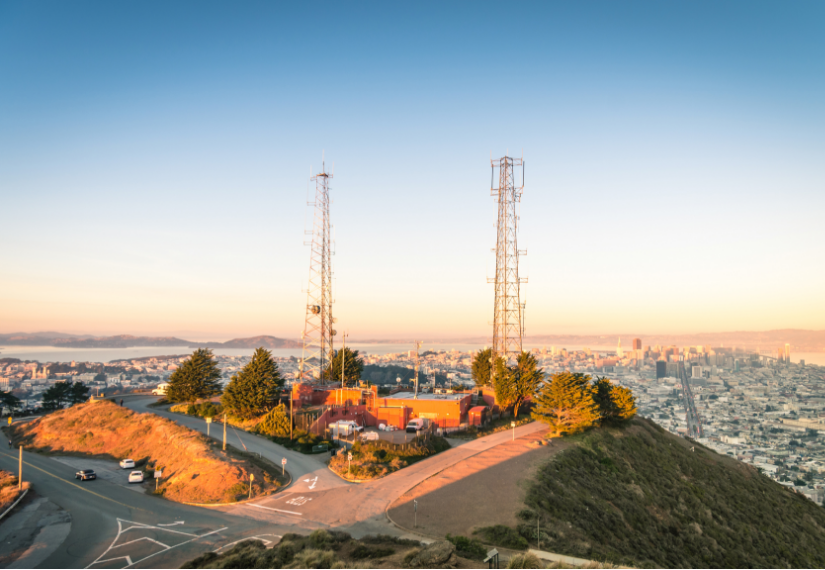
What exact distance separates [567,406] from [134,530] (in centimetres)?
3202

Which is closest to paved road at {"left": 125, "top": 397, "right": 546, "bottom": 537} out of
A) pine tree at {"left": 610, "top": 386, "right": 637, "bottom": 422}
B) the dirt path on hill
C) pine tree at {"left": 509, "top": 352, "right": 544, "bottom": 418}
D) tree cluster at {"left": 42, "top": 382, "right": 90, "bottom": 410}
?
the dirt path on hill

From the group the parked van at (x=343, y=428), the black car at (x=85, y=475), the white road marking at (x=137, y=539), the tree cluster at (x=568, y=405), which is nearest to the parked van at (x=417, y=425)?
the parked van at (x=343, y=428)

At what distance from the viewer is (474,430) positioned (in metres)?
42.1

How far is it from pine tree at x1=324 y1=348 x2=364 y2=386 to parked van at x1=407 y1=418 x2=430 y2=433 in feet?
53.6

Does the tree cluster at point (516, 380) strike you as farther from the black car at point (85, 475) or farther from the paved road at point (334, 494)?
the black car at point (85, 475)

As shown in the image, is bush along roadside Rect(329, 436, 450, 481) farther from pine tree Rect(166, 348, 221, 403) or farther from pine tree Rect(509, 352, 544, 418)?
pine tree Rect(166, 348, 221, 403)

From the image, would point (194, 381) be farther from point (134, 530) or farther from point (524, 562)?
point (524, 562)

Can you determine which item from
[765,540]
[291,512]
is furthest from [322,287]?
[765,540]

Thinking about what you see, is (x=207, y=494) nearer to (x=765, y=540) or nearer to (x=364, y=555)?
(x=364, y=555)

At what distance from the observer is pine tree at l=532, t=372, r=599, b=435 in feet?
127

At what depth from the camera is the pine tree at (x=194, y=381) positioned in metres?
51.1

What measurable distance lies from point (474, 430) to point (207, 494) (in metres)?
23.5

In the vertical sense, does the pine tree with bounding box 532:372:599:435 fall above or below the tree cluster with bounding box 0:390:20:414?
above

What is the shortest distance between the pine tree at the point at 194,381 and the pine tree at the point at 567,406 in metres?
36.6
